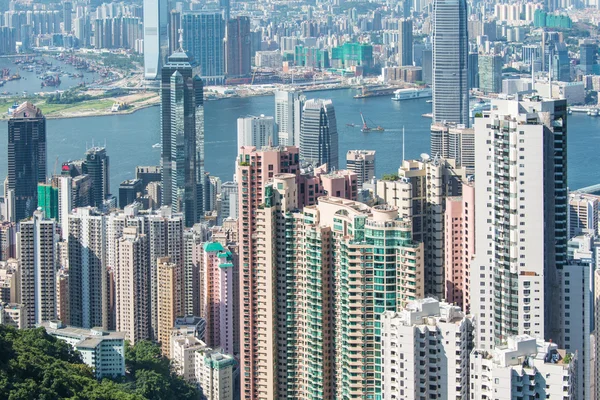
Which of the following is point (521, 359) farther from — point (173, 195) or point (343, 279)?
point (173, 195)

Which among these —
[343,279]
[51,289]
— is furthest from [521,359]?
[51,289]

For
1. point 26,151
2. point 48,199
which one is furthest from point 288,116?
point 48,199

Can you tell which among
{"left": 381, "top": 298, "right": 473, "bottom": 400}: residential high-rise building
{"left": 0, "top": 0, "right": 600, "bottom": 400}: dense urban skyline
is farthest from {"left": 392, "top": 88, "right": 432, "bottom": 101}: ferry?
{"left": 381, "top": 298, "right": 473, "bottom": 400}: residential high-rise building

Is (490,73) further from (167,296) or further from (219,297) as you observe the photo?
(219,297)

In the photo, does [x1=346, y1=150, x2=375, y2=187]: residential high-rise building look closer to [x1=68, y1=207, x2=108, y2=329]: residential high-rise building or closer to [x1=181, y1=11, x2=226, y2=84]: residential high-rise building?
[x1=68, y1=207, x2=108, y2=329]: residential high-rise building

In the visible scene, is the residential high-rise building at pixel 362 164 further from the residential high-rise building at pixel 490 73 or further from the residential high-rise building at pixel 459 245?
the residential high-rise building at pixel 490 73

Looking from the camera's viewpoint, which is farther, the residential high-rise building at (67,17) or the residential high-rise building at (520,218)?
the residential high-rise building at (67,17)

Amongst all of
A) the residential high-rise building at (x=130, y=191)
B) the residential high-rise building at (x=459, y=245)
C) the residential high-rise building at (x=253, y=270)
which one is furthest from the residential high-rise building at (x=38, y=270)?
the residential high-rise building at (x=459, y=245)

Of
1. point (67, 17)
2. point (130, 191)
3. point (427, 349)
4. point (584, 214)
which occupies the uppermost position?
point (67, 17)
